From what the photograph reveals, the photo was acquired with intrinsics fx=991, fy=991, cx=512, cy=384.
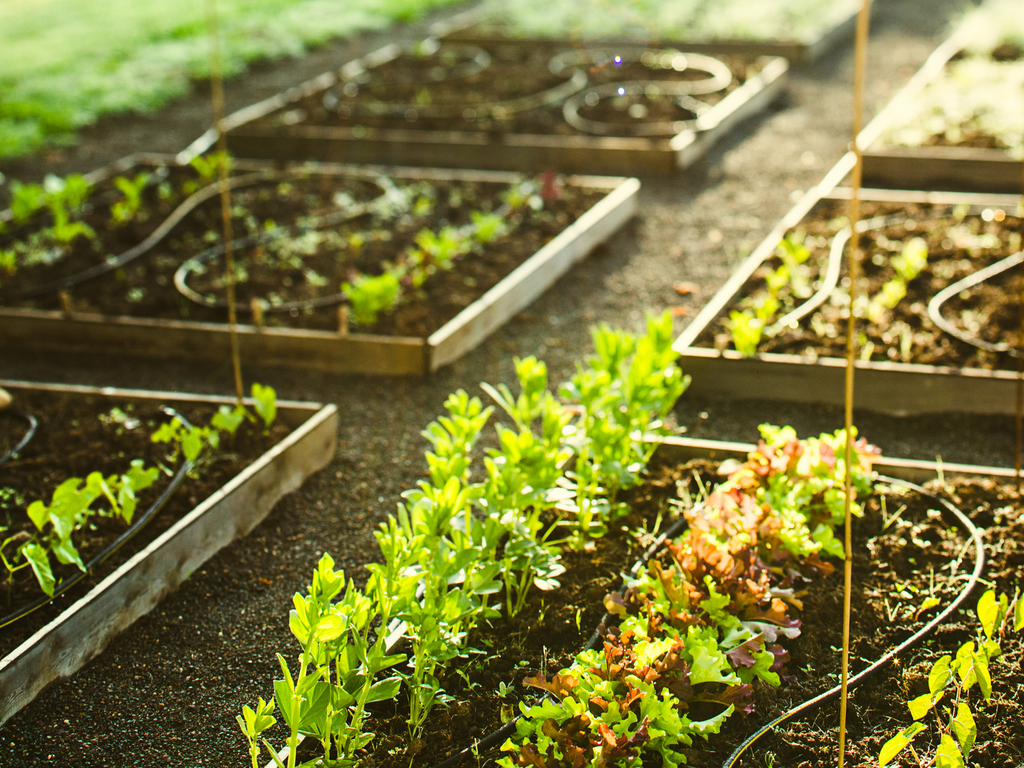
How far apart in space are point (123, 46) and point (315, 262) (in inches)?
256

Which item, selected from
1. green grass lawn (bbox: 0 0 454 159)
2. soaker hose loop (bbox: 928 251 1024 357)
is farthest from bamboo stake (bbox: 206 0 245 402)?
green grass lawn (bbox: 0 0 454 159)

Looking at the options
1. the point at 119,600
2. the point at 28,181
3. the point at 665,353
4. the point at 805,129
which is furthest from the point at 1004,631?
the point at 28,181

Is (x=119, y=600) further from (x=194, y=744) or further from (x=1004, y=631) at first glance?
(x=1004, y=631)

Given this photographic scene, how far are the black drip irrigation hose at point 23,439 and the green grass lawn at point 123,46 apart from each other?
14.1 feet

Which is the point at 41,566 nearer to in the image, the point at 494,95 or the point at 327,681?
the point at 327,681

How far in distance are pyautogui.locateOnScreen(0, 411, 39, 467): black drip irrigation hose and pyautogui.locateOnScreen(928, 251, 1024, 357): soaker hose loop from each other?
11.1 ft

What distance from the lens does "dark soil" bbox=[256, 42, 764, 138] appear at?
700cm

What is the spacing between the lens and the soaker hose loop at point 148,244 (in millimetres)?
4621

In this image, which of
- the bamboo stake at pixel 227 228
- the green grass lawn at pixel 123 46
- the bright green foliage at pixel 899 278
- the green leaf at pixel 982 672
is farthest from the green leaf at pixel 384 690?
the green grass lawn at pixel 123 46

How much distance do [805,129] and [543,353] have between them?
12.8 ft

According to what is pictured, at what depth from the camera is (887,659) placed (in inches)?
90.0

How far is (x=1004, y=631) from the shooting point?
93.5 inches

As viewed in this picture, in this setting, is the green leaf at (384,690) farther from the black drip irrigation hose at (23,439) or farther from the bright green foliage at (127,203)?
the bright green foliage at (127,203)

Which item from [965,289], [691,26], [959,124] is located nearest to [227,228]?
[965,289]
